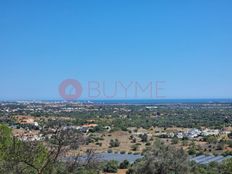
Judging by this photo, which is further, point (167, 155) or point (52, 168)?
point (167, 155)

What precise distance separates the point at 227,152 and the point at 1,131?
33.6 meters

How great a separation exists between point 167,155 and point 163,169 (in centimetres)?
105

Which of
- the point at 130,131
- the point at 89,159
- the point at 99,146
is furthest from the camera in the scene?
the point at 130,131

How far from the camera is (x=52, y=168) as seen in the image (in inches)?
408

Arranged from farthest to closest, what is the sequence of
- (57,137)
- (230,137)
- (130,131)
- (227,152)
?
1. (130,131)
2. (230,137)
3. (227,152)
4. (57,137)

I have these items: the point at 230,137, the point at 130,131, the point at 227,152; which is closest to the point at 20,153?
the point at 227,152

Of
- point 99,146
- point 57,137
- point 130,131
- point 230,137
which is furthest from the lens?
point 130,131

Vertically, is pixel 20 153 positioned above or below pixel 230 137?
above

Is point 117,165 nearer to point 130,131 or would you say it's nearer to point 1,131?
point 1,131

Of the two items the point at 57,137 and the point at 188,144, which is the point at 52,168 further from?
the point at 188,144

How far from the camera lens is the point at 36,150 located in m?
10.1

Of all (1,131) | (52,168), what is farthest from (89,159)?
(1,131)

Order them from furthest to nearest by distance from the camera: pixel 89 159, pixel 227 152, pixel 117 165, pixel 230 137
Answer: pixel 230 137
pixel 227 152
pixel 117 165
pixel 89 159

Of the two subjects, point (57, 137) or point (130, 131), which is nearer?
point (57, 137)
